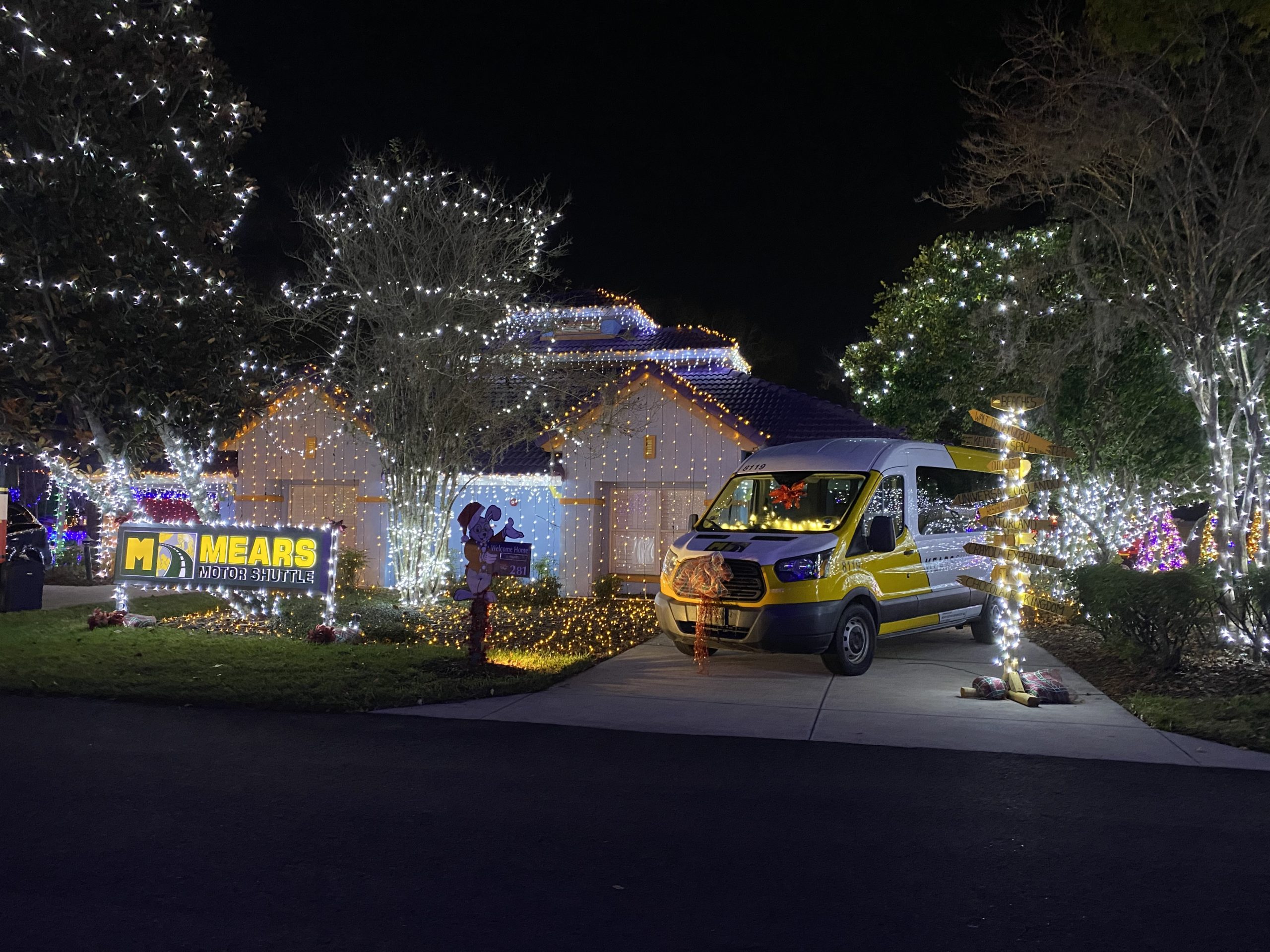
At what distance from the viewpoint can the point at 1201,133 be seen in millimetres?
12688

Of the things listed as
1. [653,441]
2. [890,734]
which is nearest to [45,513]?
[653,441]

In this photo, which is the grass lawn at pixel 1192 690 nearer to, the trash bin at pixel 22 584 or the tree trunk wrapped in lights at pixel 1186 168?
the tree trunk wrapped in lights at pixel 1186 168

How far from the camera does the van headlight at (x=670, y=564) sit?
11.4 m

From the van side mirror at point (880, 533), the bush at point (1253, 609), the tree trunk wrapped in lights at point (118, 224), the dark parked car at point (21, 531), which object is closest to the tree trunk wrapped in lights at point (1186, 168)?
the bush at point (1253, 609)

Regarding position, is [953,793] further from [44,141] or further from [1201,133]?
[44,141]

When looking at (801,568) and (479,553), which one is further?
(479,553)

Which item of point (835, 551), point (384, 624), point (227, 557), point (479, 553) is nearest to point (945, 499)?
point (835, 551)

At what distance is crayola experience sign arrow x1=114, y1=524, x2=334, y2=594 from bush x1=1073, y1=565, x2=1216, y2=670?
29.0 ft

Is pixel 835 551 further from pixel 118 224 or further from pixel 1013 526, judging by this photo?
pixel 118 224

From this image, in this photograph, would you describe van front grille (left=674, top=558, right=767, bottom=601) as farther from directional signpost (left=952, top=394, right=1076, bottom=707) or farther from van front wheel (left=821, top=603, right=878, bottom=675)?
directional signpost (left=952, top=394, right=1076, bottom=707)

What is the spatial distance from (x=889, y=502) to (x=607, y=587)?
6.85 m

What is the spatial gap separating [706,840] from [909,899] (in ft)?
3.93

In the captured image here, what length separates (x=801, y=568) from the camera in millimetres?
10570

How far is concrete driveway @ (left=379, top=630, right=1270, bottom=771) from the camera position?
314 inches
